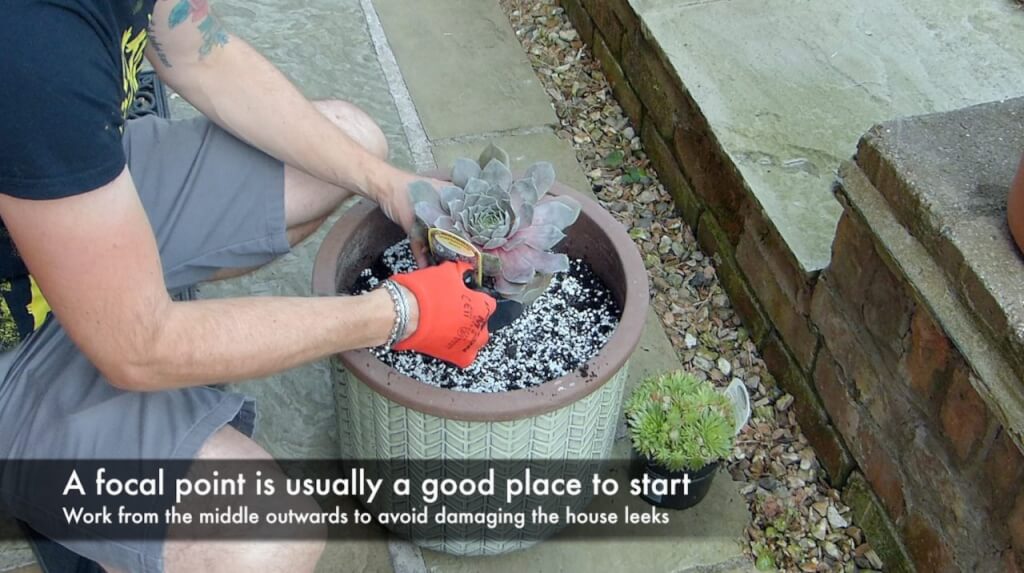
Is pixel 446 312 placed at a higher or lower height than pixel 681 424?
higher

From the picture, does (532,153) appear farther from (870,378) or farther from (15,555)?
(15,555)

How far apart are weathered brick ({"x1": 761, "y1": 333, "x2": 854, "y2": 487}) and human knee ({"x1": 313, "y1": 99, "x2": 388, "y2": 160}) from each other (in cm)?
94

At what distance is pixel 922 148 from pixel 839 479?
0.70 m

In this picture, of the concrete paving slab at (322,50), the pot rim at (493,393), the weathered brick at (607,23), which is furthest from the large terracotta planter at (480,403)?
the weathered brick at (607,23)

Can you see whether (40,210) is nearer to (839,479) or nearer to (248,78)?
(248,78)

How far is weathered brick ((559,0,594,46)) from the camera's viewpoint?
9.71 ft

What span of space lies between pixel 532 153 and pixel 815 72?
75 cm

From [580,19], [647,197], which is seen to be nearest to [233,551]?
[647,197]

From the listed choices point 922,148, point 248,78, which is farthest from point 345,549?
point 922,148

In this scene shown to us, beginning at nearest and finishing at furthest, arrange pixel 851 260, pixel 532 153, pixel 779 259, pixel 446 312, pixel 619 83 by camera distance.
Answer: pixel 446 312, pixel 851 260, pixel 779 259, pixel 532 153, pixel 619 83

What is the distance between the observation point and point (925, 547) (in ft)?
5.93

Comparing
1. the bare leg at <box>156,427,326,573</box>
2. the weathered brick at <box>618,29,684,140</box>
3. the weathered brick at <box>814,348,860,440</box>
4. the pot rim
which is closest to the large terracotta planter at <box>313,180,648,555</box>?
the pot rim

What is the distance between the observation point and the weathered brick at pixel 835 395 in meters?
1.95

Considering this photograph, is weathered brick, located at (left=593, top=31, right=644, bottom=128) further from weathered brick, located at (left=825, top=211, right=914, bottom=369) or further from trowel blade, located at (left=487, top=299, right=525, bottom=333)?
trowel blade, located at (left=487, top=299, right=525, bottom=333)
